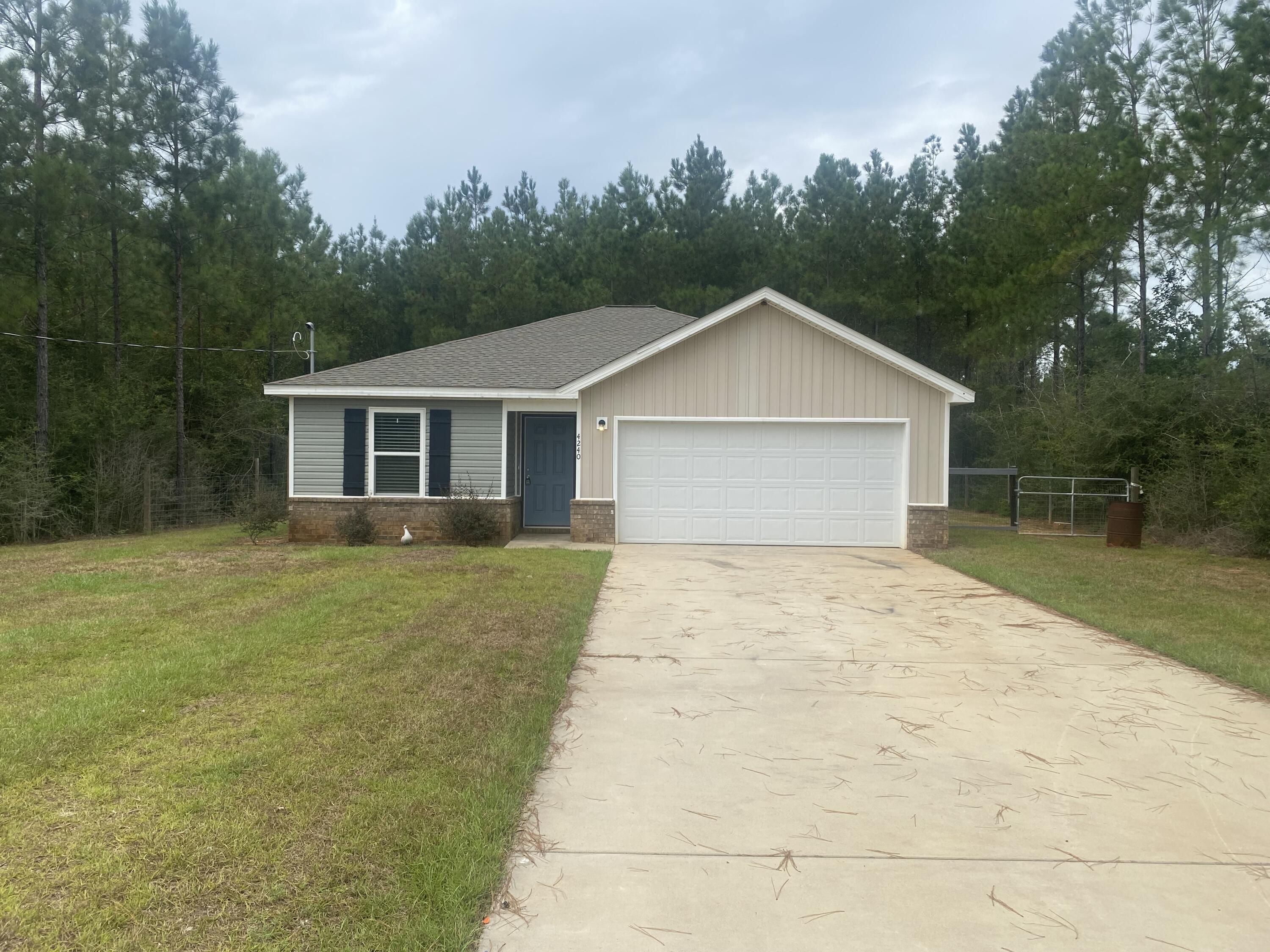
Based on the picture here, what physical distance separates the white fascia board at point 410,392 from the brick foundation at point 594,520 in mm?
1751

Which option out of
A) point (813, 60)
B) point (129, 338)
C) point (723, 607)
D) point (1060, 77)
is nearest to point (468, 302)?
point (129, 338)

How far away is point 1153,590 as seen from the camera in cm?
1030

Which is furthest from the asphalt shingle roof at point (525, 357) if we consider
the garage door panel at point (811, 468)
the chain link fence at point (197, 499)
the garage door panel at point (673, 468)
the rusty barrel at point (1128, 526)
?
the rusty barrel at point (1128, 526)

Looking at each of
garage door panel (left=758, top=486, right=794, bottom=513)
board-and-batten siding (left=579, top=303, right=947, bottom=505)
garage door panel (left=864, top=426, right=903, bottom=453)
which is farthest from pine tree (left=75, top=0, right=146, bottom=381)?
garage door panel (left=864, top=426, right=903, bottom=453)

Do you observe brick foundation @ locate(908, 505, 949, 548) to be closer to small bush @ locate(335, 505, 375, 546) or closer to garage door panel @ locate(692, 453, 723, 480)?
garage door panel @ locate(692, 453, 723, 480)

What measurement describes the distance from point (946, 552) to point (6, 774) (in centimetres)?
1239

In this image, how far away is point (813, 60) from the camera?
1423 centimetres

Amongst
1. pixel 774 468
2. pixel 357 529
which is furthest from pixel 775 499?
pixel 357 529

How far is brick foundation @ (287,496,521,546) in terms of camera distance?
14609 mm

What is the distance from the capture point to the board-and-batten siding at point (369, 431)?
48.5ft

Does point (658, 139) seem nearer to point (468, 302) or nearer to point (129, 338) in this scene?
point (468, 302)

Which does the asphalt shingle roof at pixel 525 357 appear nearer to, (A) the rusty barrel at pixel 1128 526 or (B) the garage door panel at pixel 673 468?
(B) the garage door panel at pixel 673 468

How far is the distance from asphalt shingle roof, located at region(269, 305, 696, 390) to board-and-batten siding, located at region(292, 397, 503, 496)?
0.36 metres

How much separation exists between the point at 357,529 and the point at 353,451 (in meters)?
1.37
